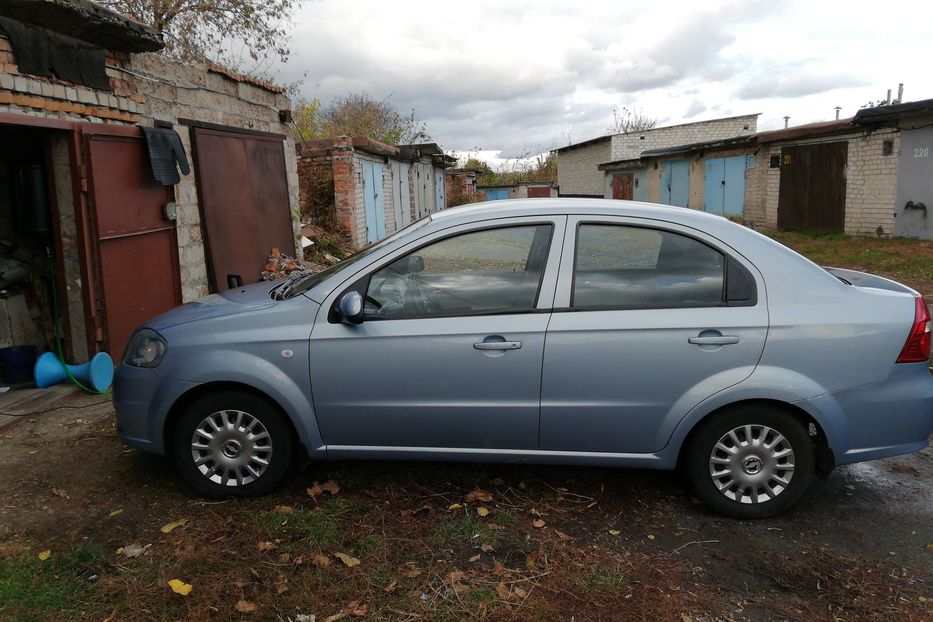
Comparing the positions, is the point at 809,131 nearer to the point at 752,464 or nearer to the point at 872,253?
the point at 872,253

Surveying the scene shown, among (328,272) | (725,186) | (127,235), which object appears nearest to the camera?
(328,272)

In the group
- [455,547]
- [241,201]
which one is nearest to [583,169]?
[241,201]

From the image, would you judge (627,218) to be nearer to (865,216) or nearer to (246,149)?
(246,149)

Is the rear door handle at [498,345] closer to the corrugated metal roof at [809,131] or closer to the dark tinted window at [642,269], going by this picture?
the dark tinted window at [642,269]

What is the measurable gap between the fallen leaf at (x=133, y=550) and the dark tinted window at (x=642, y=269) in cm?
240

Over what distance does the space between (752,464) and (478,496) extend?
4.73 ft

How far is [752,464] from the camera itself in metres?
3.52

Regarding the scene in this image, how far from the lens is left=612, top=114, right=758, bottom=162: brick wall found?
34.2 meters

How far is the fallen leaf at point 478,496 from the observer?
3.78 m

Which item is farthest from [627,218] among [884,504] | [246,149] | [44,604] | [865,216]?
[865,216]

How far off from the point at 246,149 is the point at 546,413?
21.8 feet

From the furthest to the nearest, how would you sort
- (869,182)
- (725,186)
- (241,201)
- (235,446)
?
(725,186)
(869,182)
(241,201)
(235,446)

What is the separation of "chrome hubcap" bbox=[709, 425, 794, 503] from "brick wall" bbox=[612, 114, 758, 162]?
32.4 metres

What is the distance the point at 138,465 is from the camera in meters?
4.28
